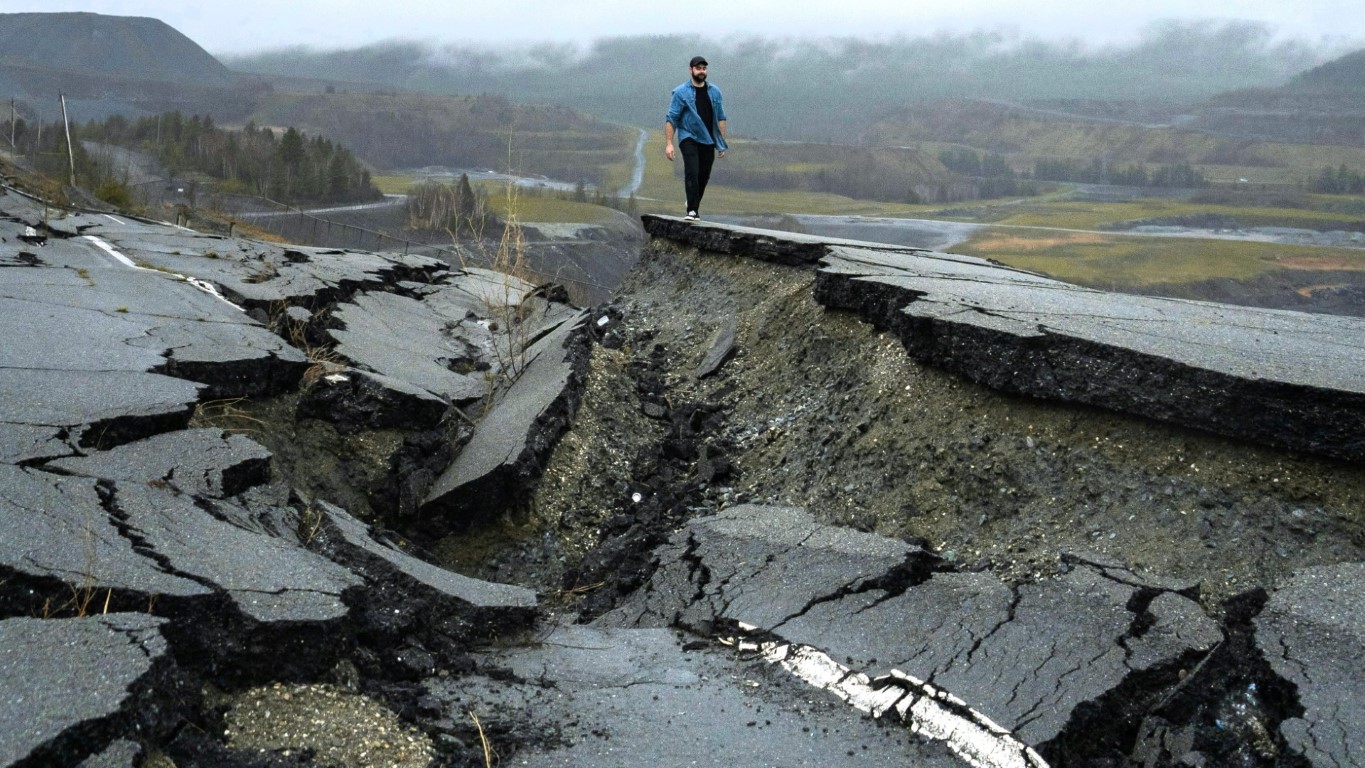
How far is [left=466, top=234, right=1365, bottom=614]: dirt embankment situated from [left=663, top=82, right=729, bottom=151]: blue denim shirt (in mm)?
2449

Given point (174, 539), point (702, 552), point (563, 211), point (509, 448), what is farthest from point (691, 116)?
point (563, 211)

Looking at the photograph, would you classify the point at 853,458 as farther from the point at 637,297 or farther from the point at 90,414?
the point at 637,297

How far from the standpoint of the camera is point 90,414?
4.14m

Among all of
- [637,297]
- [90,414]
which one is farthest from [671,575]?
[637,297]

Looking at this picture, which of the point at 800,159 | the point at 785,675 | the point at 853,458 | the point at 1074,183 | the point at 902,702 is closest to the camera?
the point at 902,702

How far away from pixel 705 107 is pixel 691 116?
0.21 m

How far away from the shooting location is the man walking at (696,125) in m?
9.16

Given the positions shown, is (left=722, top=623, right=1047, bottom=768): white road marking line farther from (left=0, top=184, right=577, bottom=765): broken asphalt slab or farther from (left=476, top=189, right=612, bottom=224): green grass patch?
(left=476, top=189, right=612, bottom=224): green grass patch

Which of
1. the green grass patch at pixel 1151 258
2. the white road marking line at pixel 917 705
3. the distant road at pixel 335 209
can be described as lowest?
the distant road at pixel 335 209

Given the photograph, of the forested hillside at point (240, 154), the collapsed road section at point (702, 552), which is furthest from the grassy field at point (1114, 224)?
the forested hillside at point (240, 154)

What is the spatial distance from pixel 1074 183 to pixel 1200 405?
1476 inches

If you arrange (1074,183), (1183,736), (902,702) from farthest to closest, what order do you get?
(1074,183) < (902,702) < (1183,736)

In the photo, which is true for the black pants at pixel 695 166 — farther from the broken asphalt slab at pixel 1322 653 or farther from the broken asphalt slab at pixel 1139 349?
the broken asphalt slab at pixel 1322 653

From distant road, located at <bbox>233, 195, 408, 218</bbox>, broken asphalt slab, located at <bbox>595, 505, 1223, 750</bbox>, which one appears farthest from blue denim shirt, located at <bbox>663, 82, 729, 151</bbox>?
distant road, located at <bbox>233, 195, 408, 218</bbox>
